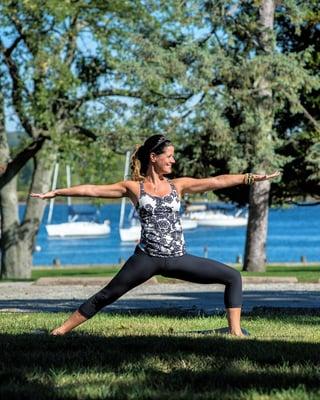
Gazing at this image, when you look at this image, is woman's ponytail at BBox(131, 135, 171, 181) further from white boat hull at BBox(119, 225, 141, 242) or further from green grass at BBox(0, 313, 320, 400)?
white boat hull at BBox(119, 225, 141, 242)

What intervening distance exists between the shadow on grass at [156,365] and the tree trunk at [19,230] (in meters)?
23.7

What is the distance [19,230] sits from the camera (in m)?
33.9

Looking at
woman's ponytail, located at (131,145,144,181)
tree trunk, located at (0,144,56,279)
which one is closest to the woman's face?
woman's ponytail, located at (131,145,144,181)

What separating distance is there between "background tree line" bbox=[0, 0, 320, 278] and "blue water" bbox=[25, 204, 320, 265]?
133 feet

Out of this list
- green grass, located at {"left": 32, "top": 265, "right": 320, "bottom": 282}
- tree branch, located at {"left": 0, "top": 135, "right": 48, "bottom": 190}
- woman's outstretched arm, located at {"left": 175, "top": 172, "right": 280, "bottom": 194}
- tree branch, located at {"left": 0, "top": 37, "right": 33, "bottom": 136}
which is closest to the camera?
woman's outstretched arm, located at {"left": 175, "top": 172, "right": 280, "bottom": 194}

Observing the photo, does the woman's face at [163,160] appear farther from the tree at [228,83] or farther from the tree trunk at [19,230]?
the tree trunk at [19,230]

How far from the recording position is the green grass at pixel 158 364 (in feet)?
Answer: 21.8

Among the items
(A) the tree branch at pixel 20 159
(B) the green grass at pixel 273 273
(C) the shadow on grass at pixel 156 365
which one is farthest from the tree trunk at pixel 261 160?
(C) the shadow on grass at pixel 156 365

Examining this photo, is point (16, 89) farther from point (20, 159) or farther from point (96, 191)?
point (96, 191)

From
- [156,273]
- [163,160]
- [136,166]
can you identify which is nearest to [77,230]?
[136,166]

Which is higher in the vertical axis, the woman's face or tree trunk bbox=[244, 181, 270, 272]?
the woman's face

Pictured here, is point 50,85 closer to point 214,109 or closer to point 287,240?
point 214,109

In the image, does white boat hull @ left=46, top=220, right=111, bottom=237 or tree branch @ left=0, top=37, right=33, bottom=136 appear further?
white boat hull @ left=46, top=220, right=111, bottom=237

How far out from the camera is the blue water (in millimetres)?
86750
